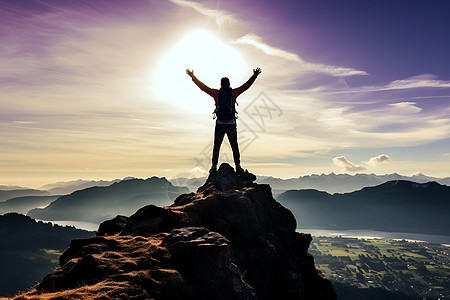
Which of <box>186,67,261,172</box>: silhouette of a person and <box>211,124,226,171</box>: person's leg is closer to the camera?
<box>186,67,261,172</box>: silhouette of a person

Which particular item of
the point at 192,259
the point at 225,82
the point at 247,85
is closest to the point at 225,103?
the point at 225,82

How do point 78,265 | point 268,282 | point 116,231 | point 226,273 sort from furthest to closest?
point 116,231, point 268,282, point 226,273, point 78,265

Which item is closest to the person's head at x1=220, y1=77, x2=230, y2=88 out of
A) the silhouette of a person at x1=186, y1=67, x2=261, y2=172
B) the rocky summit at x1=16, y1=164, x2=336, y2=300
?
the silhouette of a person at x1=186, y1=67, x2=261, y2=172

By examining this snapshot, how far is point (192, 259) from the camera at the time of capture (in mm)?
10664

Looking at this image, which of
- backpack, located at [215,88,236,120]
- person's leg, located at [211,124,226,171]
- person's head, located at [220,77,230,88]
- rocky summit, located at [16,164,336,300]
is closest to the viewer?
rocky summit, located at [16,164,336,300]

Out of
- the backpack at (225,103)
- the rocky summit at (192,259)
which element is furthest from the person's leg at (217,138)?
the rocky summit at (192,259)

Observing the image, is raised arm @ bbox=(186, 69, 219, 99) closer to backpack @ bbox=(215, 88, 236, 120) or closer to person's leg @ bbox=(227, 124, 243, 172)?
backpack @ bbox=(215, 88, 236, 120)

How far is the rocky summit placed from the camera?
8.84 metres

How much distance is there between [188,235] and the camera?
1186cm

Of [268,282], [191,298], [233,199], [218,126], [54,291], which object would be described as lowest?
[268,282]

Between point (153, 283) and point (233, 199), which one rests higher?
point (233, 199)

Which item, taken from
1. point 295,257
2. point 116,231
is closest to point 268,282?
point 295,257

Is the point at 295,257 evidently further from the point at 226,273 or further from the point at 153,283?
the point at 153,283

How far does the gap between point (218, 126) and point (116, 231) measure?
11.9 meters
